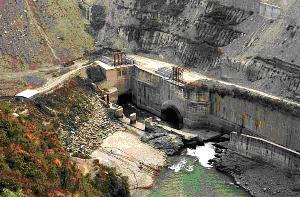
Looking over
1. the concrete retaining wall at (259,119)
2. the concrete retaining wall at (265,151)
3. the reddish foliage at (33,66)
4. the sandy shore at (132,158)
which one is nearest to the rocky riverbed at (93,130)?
the sandy shore at (132,158)

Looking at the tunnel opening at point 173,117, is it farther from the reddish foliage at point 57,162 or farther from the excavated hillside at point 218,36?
the reddish foliage at point 57,162

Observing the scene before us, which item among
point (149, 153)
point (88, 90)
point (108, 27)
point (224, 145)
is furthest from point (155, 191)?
point (108, 27)

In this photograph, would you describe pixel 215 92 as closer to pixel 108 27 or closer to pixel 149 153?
pixel 149 153

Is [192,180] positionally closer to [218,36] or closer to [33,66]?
[218,36]

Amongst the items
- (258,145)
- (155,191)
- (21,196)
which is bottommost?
(155,191)

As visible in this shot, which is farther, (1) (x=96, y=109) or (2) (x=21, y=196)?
(1) (x=96, y=109)

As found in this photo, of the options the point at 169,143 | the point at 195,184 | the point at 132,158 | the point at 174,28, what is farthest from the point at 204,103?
the point at 174,28
